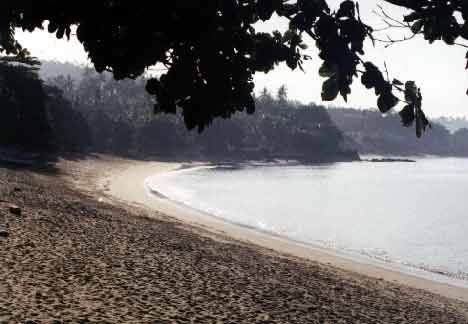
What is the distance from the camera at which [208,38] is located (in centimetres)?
420

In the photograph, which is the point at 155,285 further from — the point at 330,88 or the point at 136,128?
the point at 136,128

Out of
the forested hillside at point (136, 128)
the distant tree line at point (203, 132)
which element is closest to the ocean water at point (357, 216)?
the forested hillside at point (136, 128)

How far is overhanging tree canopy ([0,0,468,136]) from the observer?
3916 mm

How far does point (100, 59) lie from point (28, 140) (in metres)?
59.2

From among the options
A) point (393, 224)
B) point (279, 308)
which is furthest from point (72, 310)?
point (393, 224)

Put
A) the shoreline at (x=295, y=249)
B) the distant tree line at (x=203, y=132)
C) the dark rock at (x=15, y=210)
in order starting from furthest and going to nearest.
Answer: the distant tree line at (x=203, y=132)
the shoreline at (x=295, y=249)
the dark rock at (x=15, y=210)

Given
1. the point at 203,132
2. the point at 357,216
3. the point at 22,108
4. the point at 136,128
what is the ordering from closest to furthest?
the point at 357,216 → the point at 22,108 → the point at 136,128 → the point at 203,132

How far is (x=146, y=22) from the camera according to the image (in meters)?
3.93

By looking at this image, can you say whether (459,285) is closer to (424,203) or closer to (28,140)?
(424,203)

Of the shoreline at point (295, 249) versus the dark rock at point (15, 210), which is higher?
the dark rock at point (15, 210)

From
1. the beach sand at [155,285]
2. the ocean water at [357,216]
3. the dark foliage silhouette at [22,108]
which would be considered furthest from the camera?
the dark foliage silhouette at [22,108]

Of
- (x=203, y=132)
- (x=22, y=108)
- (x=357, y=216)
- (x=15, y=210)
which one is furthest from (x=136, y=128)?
(x=15, y=210)

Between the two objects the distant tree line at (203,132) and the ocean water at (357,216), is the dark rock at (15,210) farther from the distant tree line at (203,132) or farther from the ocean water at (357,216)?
the distant tree line at (203,132)

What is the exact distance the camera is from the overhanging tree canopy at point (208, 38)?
3.92m
